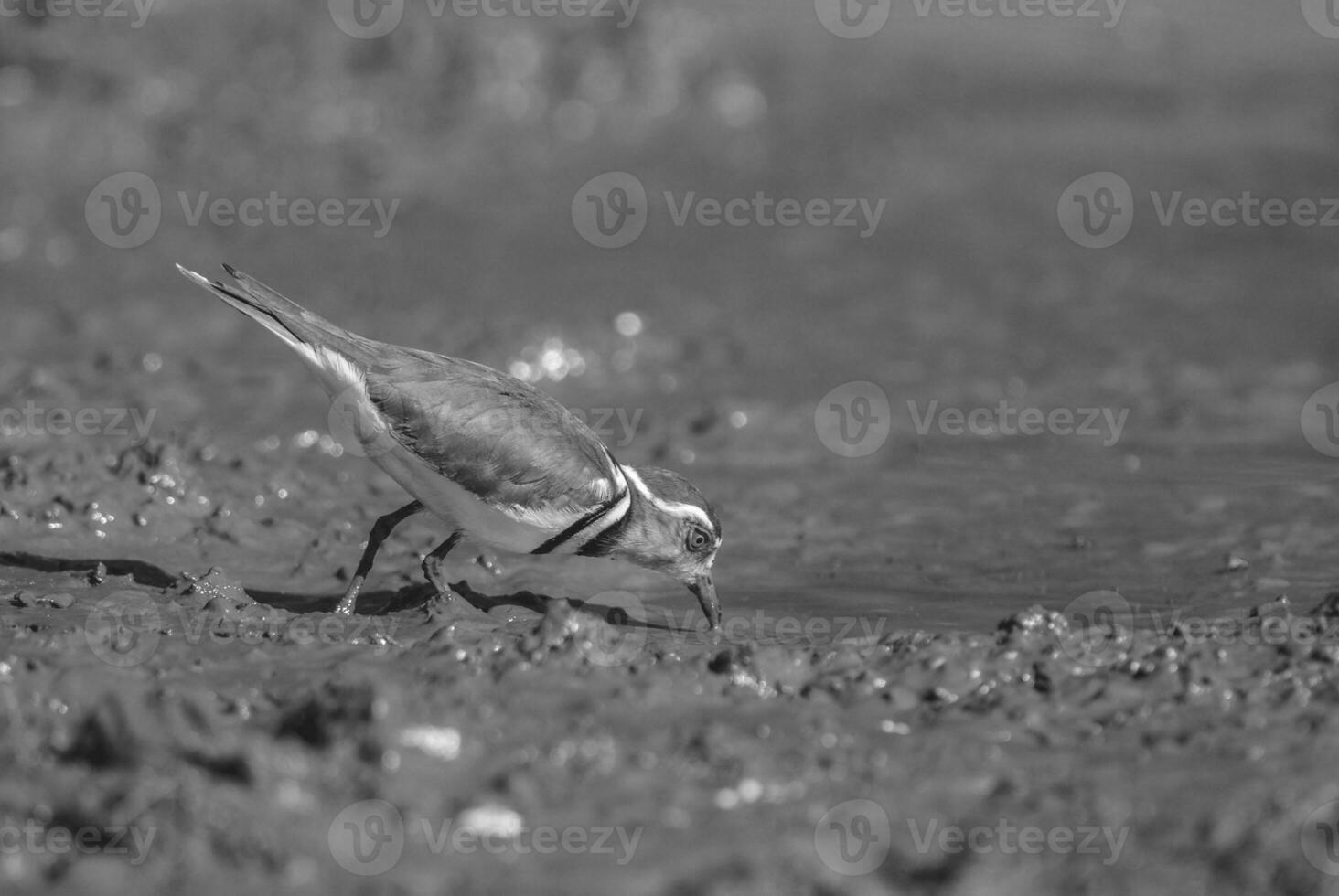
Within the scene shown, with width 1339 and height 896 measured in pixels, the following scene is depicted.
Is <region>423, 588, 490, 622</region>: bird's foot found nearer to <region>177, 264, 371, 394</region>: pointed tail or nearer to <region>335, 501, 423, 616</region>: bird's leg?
<region>335, 501, 423, 616</region>: bird's leg

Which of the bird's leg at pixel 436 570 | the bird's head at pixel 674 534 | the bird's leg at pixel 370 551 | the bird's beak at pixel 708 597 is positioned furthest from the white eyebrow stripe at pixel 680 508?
the bird's leg at pixel 370 551

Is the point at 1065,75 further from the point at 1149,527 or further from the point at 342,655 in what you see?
the point at 342,655

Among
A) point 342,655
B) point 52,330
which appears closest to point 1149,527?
point 342,655

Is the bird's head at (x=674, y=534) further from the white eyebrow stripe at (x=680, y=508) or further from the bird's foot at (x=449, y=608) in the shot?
the bird's foot at (x=449, y=608)

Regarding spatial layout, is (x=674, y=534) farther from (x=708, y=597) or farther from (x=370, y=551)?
(x=370, y=551)

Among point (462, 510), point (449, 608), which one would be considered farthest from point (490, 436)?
point (449, 608)

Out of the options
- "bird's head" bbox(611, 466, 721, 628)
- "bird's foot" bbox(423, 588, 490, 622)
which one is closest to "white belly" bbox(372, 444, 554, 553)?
"bird's foot" bbox(423, 588, 490, 622)
